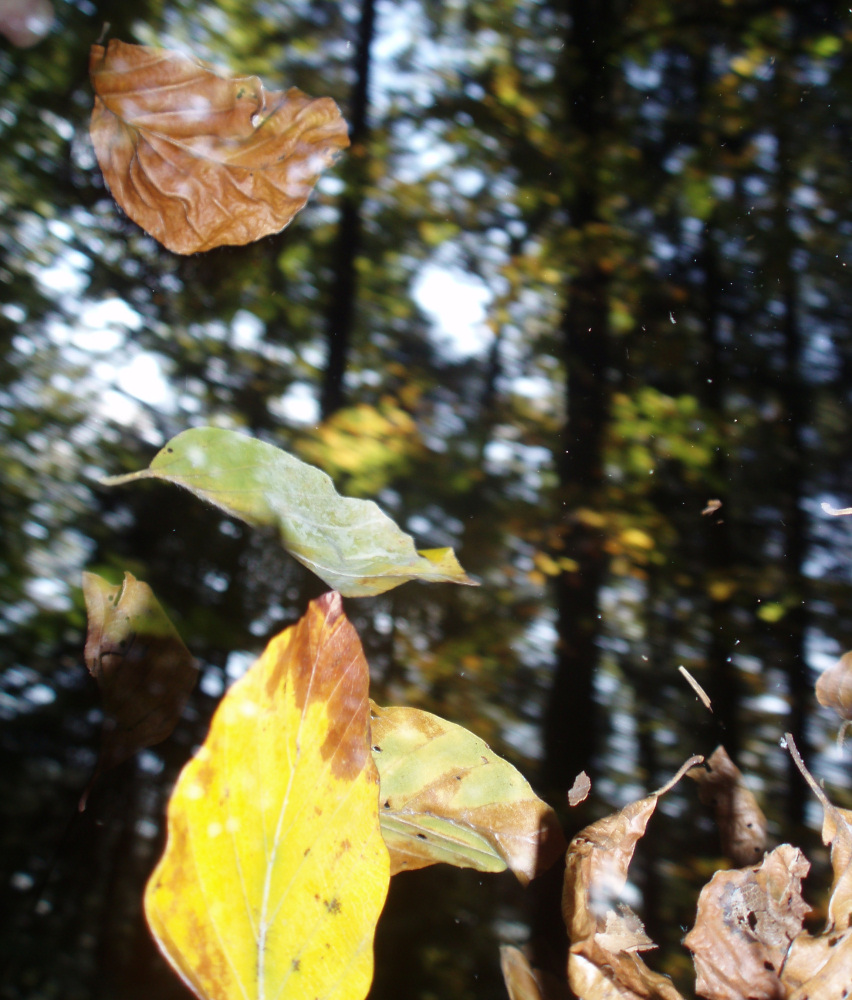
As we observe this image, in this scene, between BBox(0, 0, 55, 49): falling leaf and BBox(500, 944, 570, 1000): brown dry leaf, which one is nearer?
BBox(500, 944, 570, 1000): brown dry leaf

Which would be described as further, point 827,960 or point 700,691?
point 700,691

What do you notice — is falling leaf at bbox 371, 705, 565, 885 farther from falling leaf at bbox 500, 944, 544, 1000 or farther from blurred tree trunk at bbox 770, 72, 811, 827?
blurred tree trunk at bbox 770, 72, 811, 827

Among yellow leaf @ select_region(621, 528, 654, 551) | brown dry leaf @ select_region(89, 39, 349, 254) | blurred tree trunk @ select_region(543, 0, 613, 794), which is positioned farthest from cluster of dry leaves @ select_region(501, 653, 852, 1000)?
brown dry leaf @ select_region(89, 39, 349, 254)

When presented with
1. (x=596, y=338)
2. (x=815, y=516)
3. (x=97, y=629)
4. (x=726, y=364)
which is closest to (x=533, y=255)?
(x=596, y=338)

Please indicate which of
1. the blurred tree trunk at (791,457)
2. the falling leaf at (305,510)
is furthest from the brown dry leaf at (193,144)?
the blurred tree trunk at (791,457)

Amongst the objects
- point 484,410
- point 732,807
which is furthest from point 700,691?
point 484,410

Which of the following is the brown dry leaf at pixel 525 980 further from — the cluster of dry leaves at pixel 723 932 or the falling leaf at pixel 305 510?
the falling leaf at pixel 305 510

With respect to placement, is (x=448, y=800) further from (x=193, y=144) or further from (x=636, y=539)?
(x=193, y=144)
